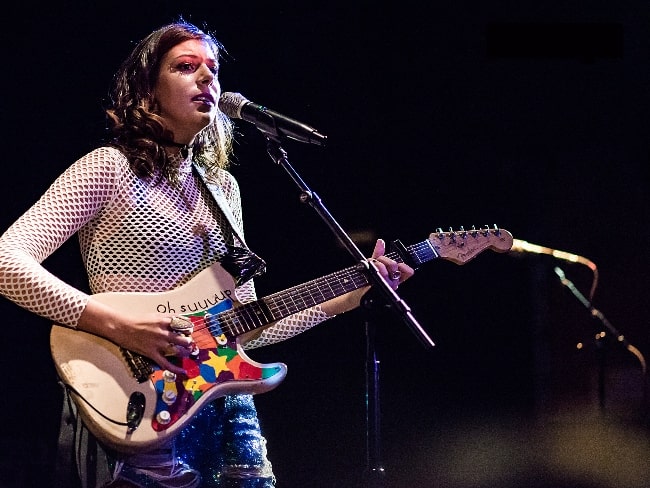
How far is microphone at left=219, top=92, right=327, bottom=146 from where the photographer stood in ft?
7.84

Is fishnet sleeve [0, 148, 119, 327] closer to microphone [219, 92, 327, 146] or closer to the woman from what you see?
the woman

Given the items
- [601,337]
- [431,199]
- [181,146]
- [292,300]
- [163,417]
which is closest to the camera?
[163,417]

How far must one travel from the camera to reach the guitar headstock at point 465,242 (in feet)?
9.78

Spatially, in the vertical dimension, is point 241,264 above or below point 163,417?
above

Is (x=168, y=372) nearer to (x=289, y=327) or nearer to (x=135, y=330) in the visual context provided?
(x=135, y=330)

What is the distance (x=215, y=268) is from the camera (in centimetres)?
244

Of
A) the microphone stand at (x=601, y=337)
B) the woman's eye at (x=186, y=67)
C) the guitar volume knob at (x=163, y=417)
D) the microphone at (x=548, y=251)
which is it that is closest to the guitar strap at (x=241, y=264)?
the guitar volume knob at (x=163, y=417)

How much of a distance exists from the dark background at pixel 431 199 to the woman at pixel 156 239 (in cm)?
103

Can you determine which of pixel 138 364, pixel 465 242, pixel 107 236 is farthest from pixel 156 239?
pixel 465 242

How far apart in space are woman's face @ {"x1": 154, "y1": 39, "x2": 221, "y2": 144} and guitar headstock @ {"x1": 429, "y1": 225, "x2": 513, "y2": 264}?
0.91 m

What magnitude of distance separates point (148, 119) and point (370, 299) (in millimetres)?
893

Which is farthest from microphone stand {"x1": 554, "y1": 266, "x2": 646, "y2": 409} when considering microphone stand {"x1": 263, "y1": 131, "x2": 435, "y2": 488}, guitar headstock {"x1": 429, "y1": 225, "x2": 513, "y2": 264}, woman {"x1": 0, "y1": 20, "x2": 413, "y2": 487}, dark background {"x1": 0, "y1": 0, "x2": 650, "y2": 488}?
microphone stand {"x1": 263, "y1": 131, "x2": 435, "y2": 488}

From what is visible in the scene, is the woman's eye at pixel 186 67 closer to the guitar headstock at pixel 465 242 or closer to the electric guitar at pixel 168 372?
the electric guitar at pixel 168 372

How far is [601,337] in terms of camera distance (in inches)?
183
